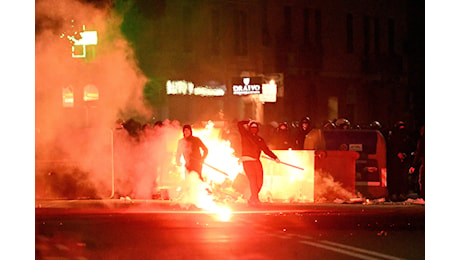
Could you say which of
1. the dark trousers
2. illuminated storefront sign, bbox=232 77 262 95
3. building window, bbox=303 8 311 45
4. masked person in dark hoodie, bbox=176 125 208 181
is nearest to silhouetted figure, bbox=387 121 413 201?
the dark trousers

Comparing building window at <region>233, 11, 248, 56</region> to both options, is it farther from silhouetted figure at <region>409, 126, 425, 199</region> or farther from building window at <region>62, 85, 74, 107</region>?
silhouetted figure at <region>409, 126, 425, 199</region>

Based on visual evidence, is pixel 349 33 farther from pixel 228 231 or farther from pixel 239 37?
pixel 228 231

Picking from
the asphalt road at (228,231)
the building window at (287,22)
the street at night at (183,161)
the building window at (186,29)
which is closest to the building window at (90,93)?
the street at night at (183,161)

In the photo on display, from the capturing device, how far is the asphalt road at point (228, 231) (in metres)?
11.3

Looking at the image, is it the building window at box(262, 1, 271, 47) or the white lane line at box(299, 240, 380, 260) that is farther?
the building window at box(262, 1, 271, 47)

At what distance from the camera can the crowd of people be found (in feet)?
56.4

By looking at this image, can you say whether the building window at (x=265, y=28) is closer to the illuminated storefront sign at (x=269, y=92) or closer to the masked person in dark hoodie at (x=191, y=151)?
the illuminated storefront sign at (x=269, y=92)

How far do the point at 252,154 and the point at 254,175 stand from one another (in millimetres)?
400

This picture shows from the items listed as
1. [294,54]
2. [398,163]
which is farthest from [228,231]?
[294,54]

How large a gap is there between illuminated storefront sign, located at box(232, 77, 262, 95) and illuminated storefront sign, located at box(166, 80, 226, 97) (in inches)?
110

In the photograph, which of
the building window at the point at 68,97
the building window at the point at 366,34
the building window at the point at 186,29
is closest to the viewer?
the building window at the point at 68,97

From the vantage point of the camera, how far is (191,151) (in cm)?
1739

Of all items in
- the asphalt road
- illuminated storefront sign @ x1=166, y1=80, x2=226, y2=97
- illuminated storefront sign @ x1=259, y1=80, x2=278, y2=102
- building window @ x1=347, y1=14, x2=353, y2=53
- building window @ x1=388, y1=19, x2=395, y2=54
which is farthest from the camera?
building window @ x1=388, y1=19, x2=395, y2=54
